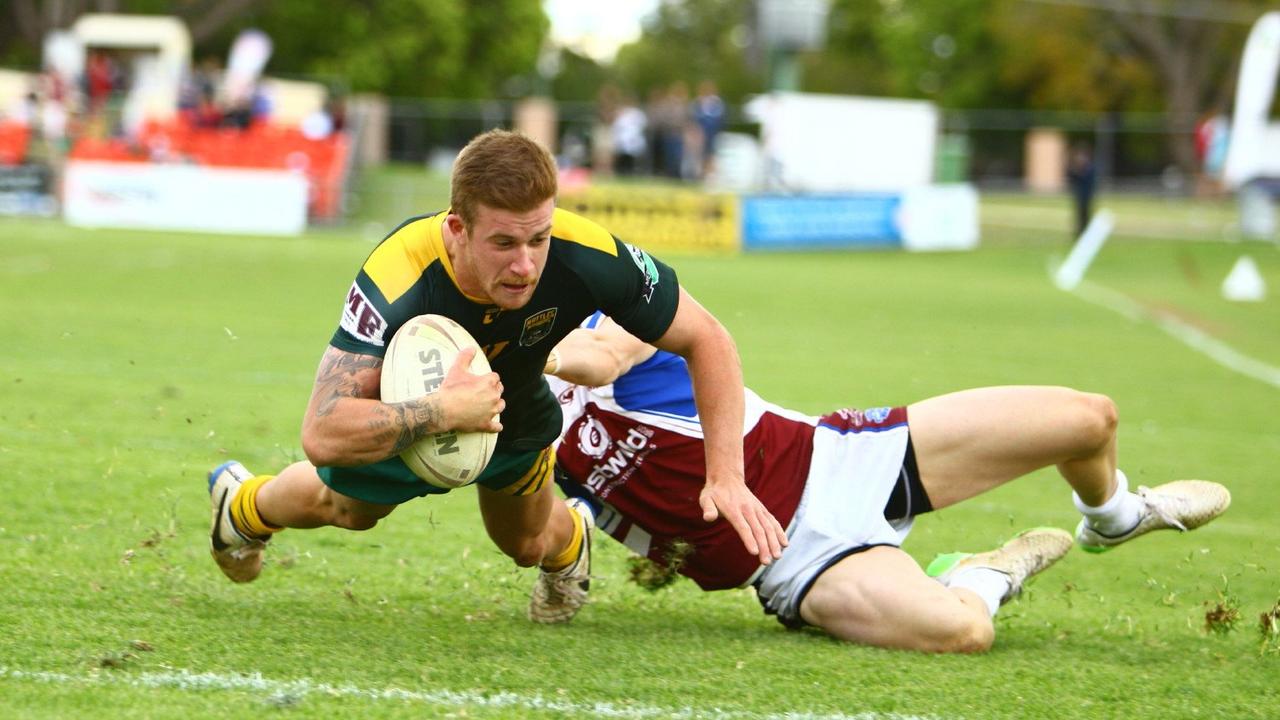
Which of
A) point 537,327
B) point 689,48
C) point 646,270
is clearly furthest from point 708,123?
point 689,48

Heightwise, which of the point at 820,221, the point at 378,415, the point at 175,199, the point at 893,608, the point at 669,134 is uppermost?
the point at 378,415

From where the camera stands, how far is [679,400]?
193 inches

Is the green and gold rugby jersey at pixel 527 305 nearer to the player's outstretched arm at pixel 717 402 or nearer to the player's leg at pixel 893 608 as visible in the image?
the player's outstretched arm at pixel 717 402

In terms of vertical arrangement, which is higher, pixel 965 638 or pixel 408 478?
pixel 408 478

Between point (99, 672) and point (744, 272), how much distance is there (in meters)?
17.9

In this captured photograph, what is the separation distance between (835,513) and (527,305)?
130 cm

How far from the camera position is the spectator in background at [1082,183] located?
29172mm

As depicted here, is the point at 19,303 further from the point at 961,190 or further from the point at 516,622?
the point at 961,190

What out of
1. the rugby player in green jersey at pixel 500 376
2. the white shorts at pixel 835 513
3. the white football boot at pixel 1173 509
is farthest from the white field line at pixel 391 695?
the white football boot at pixel 1173 509

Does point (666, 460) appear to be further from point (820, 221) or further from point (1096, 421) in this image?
point (820, 221)

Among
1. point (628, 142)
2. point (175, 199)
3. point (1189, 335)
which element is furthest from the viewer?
point (628, 142)

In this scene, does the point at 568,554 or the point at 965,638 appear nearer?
the point at 965,638

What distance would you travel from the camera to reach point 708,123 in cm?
3222

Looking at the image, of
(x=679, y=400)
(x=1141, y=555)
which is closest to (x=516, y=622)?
(x=679, y=400)
